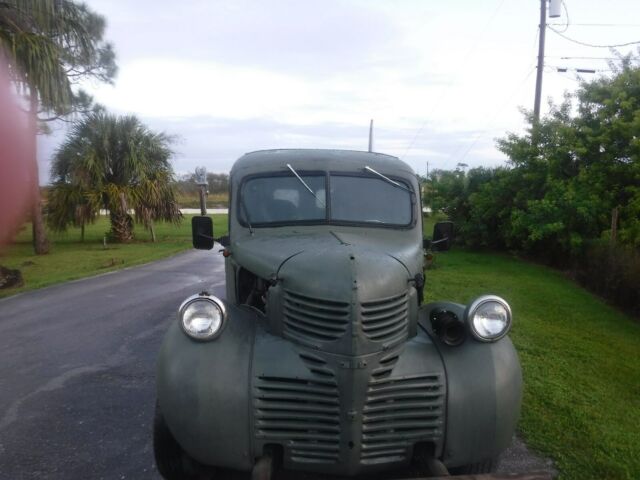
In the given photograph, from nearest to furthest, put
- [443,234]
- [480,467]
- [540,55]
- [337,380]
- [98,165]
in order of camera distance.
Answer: [337,380], [480,467], [443,234], [540,55], [98,165]

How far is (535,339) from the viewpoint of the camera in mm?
7449

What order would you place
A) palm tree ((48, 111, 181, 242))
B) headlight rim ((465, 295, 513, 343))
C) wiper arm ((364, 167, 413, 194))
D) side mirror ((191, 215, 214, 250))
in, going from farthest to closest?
palm tree ((48, 111, 181, 242)) → side mirror ((191, 215, 214, 250)) → wiper arm ((364, 167, 413, 194)) → headlight rim ((465, 295, 513, 343))

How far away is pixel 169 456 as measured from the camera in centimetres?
338

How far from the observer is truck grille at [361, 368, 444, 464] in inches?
114

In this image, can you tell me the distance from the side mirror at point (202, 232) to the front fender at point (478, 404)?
2.62 metres

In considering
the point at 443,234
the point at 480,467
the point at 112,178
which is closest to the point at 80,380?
the point at 443,234

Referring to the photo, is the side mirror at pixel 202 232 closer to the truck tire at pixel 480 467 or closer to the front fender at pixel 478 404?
the front fender at pixel 478 404

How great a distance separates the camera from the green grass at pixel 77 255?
14.0 m

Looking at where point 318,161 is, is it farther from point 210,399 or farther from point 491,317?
point 210,399

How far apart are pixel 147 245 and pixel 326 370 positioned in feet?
66.7

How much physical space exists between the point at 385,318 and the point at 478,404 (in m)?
0.69

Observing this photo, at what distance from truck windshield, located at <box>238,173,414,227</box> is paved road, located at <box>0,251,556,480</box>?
1.94m

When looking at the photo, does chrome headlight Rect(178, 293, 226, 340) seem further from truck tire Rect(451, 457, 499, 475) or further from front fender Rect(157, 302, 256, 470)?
truck tire Rect(451, 457, 499, 475)

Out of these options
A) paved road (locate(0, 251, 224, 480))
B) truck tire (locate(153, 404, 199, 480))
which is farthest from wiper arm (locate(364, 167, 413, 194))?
paved road (locate(0, 251, 224, 480))
